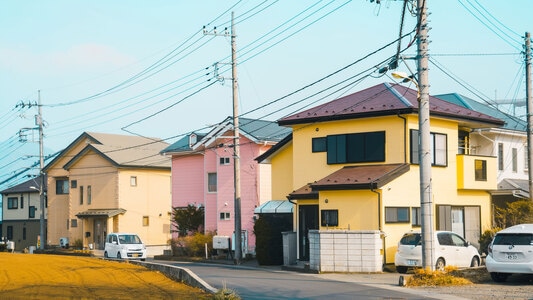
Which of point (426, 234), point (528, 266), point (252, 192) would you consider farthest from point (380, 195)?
point (252, 192)

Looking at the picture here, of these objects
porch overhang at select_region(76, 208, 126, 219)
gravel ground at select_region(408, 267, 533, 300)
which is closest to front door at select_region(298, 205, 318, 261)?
gravel ground at select_region(408, 267, 533, 300)

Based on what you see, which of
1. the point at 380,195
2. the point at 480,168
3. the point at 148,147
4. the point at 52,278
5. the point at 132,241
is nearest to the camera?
the point at 52,278

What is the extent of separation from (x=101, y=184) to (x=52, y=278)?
1300 inches

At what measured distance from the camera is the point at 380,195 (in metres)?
28.8

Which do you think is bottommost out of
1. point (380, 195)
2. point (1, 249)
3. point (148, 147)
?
point (1, 249)

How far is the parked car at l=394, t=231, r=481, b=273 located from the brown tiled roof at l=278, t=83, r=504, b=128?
5544mm

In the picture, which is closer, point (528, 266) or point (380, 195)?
point (528, 266)

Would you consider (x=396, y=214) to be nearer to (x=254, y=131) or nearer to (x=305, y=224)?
(x=305, y=224)

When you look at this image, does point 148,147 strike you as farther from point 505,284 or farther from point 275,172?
point 505,284

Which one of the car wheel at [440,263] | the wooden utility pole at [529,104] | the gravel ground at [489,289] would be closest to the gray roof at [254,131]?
→ the wooden utility pole at [529,104]

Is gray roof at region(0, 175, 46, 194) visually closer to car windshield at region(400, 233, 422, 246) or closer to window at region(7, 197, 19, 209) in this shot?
window at region(7, 197, 19, 209)

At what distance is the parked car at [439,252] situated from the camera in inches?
1029

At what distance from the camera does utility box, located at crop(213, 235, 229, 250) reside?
40.2 metres

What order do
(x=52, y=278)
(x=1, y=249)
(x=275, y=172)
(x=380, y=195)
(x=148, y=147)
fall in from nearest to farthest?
(x=52, y=278) < (x=380, y=195) < (x=275, y=172) < (x=1, y=249) < (x=148, y=147)
